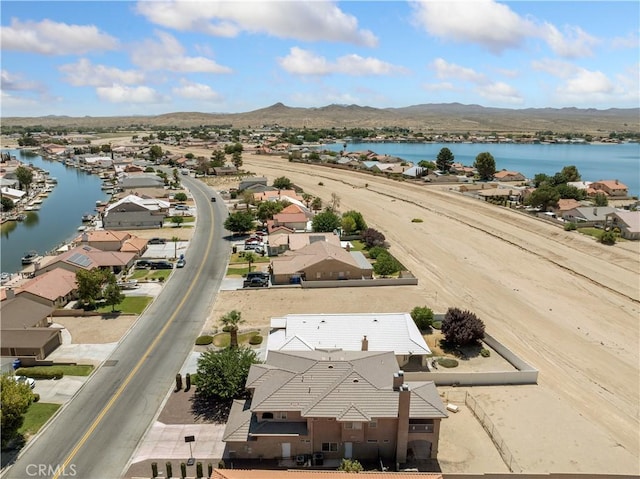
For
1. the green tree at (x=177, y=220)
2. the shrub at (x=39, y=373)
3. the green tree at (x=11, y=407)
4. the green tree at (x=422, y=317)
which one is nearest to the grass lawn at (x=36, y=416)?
the green tree at (x=11, y=407)

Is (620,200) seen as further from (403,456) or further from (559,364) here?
(403,456)

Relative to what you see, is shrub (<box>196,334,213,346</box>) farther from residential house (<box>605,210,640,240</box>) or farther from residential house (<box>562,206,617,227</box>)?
residential house (<box>562,206,617,227</box>)

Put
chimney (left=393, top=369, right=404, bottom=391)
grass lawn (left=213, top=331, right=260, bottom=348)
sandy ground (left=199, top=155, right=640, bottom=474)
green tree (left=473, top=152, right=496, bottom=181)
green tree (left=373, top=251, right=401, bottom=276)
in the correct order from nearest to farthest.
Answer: chimney (left=393, top=369, right=404, bottom=391), sandy ground (left=199, top=155, right=640, bottom=474), grass lawn (left=213, top=331, right=260, bottom=348), green tree (left=373, top=251, right=401, bottom=276), green tree (left=473, top=152, right=496, bottom=181)

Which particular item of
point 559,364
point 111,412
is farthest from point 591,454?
point 111,412

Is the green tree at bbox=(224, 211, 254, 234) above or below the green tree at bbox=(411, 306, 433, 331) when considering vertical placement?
above

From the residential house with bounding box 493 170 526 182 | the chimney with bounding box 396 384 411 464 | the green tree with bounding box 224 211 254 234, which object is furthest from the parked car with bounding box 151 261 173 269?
the residential house with bounding box 493 170 526 182

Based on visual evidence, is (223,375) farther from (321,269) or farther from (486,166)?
(486,166)
